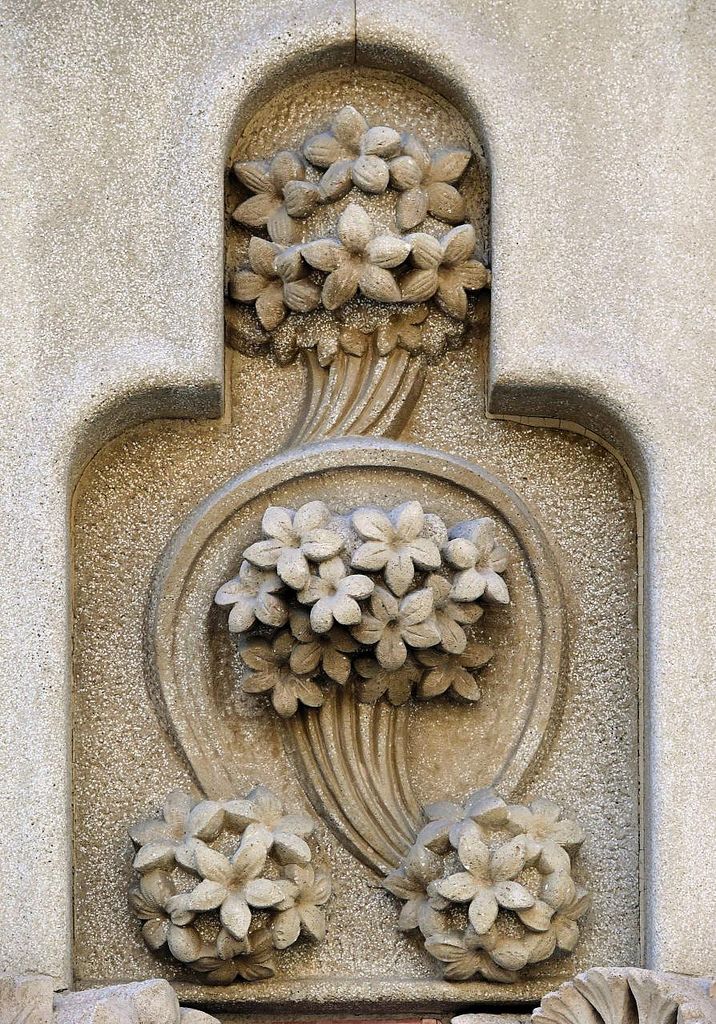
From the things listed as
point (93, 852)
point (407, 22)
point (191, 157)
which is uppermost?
point (407, 22)

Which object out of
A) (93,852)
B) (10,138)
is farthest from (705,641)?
(10,138)

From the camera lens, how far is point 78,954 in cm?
252

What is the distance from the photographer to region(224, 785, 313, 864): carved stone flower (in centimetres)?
249

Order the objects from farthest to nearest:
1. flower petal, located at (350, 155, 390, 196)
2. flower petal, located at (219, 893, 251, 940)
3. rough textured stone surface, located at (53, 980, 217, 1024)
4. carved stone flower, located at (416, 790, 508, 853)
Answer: flower petal, located at (350, 155, 390, 196) → carved stone flower, located at (416, 790, 508, 853) → flower petal, located at (219, 893, 251, 940) → rough textured stone surface, located at (53, 980, 217, 1024)

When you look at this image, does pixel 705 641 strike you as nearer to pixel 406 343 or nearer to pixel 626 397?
pixel 626 397

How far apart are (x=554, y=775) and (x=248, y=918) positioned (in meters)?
0.50

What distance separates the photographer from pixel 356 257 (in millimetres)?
2619

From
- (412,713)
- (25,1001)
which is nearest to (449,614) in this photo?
(412,713)

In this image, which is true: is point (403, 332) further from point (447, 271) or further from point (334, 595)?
point (334, 595)

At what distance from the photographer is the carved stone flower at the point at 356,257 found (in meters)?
2.60

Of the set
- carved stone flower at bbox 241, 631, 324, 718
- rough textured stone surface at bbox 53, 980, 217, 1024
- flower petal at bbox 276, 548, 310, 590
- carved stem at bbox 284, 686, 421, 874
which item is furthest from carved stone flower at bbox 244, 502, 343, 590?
rough textured stone surface at bbox 53, 980, 217, 1024

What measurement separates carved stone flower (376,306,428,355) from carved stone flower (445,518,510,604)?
29 centimetres

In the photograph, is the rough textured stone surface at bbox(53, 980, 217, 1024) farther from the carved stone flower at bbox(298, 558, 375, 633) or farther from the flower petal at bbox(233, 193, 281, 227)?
the flower petal at bbox(233, 193, 281, 227)

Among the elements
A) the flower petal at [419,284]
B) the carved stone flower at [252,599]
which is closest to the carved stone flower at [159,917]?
the carved stone flower at [252,599]
